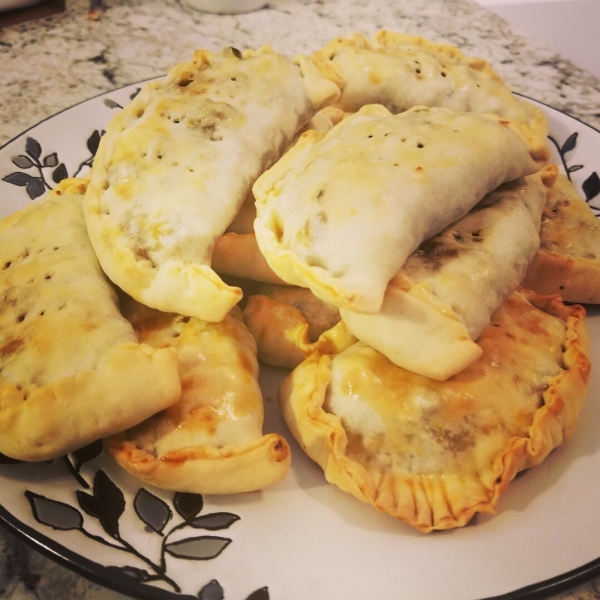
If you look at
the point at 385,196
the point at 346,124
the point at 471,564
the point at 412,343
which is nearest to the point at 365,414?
the point at 412,343

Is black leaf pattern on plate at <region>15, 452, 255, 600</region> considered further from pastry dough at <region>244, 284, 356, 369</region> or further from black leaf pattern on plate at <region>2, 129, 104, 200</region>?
black leaf pattern on plate at <region>2, 129, 104, 200</region>

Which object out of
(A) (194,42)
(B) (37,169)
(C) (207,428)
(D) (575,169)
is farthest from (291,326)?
(A) (194,42)

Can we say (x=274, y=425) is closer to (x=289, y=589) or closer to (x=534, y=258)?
(x=289, y=589)

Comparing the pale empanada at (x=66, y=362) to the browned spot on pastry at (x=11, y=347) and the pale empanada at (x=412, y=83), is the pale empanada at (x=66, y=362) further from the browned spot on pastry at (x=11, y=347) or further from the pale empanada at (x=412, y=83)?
the pale empanada at (x=412, y=83)

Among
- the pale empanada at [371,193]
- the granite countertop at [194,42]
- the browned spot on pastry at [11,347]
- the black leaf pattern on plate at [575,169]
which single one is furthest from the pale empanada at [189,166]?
the granite countertop at [194,42]

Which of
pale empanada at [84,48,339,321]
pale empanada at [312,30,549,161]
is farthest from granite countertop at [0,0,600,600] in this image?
pale empanada at [84,48,339,321]

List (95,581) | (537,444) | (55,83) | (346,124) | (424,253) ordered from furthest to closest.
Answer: (55,83) < (346,124) < (424,253) < (537,444) < (95,581)

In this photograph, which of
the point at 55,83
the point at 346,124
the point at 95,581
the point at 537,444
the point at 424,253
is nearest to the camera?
the point at 95,581

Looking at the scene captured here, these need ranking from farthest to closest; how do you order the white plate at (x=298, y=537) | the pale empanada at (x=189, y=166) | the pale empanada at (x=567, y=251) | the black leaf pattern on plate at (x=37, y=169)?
the black leaf pattern on plate at (x=37, y=169)
the pale empanada at (x=567, y=251)
the pale empanada at (x=189, y=166)
the white plate at (x=298, y=537)
